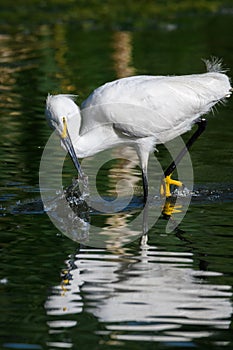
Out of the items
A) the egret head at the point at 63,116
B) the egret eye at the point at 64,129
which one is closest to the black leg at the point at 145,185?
the egret head at the point at 63,116

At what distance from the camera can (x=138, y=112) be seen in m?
10.1

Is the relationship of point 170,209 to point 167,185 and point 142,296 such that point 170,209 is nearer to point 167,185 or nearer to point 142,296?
point 167,185

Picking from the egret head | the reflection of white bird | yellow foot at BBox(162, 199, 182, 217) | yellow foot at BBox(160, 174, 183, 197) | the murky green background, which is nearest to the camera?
the murky green background

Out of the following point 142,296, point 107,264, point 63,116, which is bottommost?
point 107,264

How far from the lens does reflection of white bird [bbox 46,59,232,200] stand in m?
9.86

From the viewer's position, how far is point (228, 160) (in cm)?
1162

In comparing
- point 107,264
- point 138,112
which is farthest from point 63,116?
point 107,264

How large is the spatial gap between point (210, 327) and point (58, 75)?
40.2 feet

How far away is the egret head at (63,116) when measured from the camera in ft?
30.8

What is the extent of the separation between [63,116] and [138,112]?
37.4 inches

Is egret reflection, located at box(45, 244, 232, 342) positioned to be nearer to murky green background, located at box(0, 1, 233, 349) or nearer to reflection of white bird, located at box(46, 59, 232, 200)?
Answer: murky green background, located at box(0, 1, 233, 349)

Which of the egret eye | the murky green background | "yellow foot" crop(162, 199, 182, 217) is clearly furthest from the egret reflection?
the egret eye

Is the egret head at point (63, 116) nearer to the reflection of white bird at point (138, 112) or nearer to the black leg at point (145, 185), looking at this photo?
the reflection of white bird at point (138, 112)

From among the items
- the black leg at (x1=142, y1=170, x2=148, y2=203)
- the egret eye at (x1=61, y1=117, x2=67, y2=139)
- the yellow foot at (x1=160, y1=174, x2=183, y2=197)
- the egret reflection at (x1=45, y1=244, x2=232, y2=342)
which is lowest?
the yellow foot at (x1=160, y1=174, x2=183, y2=197)
